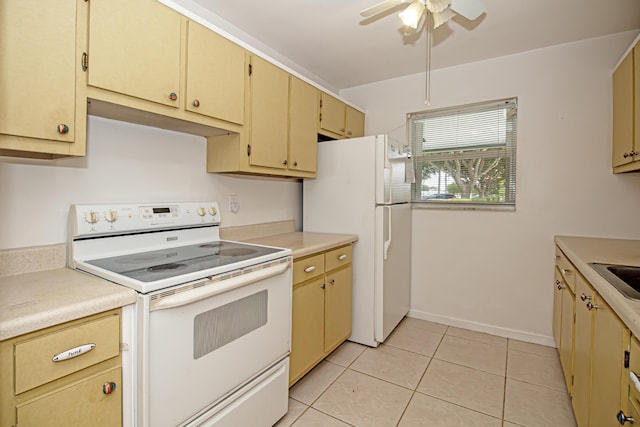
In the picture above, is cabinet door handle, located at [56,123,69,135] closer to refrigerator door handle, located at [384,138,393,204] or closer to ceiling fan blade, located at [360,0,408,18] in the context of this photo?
ceiling fan blade, located at [360,0,408,18]

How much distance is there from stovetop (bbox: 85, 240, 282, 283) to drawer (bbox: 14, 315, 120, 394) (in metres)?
0.19

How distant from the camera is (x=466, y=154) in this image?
113 inches

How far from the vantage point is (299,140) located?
235 cm

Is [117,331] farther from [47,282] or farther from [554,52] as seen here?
[554,52]

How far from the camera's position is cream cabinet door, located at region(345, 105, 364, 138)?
2.98m

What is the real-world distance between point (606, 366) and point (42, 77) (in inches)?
86.9

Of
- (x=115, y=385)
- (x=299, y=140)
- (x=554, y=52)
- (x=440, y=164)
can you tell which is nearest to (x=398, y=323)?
(x=440, y=164)

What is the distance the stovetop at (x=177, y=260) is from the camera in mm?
1230

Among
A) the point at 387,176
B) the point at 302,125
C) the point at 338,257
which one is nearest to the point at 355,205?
the point at 387,176

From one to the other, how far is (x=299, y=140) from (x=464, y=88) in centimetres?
159

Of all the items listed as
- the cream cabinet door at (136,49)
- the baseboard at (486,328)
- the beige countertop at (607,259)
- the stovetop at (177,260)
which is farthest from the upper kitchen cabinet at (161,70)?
the baseboard at (486,328)

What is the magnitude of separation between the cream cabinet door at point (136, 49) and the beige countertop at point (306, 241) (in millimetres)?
1006

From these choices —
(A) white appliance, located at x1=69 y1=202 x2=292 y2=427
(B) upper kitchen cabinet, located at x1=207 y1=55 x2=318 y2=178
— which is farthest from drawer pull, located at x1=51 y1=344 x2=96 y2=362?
(B) upper kitchen cabinet, located at x1=207 y1=55 x2=318 y2=178

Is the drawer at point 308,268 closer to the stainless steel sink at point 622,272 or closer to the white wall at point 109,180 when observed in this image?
the white wall at point 109,180
